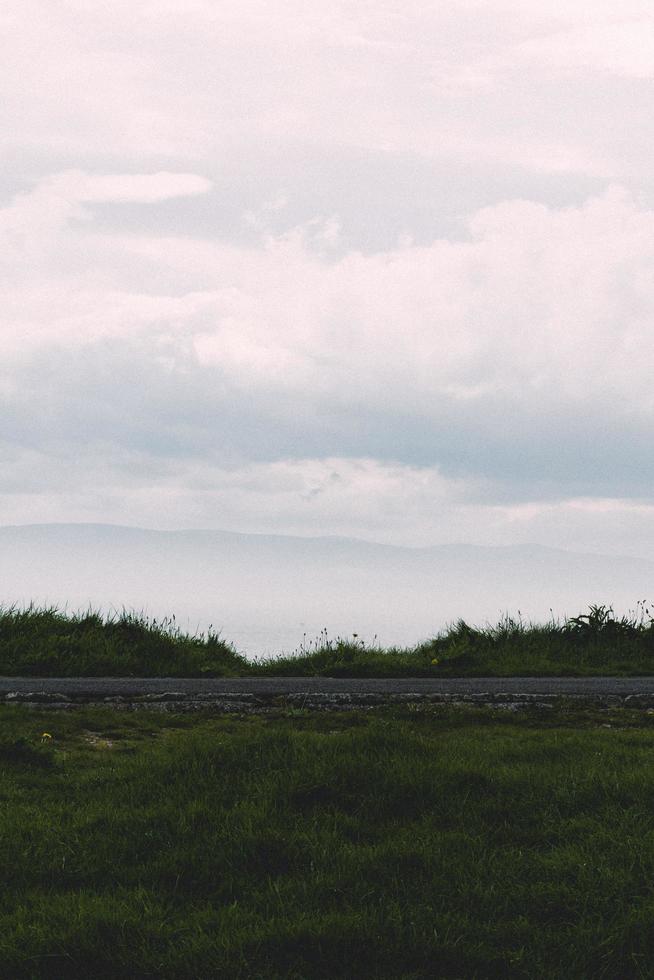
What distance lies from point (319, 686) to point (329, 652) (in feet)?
7.76

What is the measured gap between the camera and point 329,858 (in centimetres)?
634

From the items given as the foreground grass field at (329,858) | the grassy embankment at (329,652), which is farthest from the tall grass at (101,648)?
the foreground grass field at (329,858)

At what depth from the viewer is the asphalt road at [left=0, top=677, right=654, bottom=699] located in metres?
12.7

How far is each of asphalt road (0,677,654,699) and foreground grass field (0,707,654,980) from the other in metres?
3.44

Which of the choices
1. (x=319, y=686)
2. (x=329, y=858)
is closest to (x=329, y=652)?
(x=319, y=686)

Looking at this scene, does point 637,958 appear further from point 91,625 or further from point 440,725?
point 91,625

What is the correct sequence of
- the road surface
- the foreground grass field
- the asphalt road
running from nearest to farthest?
the foreground grass field < the road surface < the asphalt road

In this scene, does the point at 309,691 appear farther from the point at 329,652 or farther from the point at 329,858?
the point at 329,858

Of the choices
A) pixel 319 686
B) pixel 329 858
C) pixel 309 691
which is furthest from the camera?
pixel 319 686

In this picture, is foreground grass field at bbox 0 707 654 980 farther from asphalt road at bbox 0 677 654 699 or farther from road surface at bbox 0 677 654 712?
asphalt road at bbox 0 677 654 699

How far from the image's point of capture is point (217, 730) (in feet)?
33.6

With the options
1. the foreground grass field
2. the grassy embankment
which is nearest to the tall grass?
the grassy embankment

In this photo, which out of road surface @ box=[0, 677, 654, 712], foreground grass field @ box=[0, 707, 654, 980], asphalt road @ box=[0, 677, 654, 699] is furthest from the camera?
asphalt road @ box=[0, 677, 654, 699]

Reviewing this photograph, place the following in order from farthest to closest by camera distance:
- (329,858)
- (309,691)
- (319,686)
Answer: (319,686) → (309,691) → (329,858)
